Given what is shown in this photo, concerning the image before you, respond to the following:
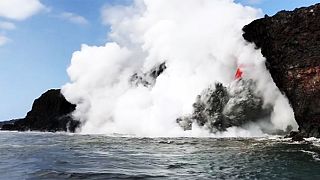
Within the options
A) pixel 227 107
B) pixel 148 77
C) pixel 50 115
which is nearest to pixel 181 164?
pixel 227 107

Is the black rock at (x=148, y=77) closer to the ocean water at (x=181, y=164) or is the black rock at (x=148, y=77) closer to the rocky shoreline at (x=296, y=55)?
the rocky shoreline at (x=296, y=55)

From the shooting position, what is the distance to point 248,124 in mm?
47344

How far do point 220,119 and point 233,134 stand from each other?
11.6 feet

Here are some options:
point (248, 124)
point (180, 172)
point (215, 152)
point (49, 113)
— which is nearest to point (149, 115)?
point (248, 124)

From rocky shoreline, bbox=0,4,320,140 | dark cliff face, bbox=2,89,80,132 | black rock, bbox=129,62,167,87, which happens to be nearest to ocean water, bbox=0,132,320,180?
rocky shoreline, bbox=0,4,320,140

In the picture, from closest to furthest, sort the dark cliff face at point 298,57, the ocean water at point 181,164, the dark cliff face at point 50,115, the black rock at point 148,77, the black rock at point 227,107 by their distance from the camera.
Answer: the ocean water at point 181,164 → the dark cliff face at point 298,57 → the black rock at point 227,107 → the black rock at point 148,77 → the dark cliff face at point 50,115

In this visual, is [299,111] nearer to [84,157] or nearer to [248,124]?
[248,124]

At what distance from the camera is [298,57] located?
36.8 metres

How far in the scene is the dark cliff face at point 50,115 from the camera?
92.7 m

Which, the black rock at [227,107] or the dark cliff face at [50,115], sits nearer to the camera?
the black rock at [227,107]

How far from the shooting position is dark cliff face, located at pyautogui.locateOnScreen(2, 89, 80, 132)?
92.7 meters

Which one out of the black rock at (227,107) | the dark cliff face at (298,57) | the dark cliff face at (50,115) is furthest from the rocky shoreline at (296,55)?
the dark cliff face at (50,115)

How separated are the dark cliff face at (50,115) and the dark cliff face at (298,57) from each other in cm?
5337

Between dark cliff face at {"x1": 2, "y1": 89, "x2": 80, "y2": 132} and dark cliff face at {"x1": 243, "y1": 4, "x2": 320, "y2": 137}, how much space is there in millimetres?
53371
